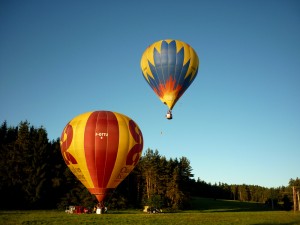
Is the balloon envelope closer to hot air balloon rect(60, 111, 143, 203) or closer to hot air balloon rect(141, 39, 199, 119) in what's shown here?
hot air balloon rect(141, 39, 199, 119)

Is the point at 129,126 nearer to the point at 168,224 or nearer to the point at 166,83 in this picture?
the point at 166,83

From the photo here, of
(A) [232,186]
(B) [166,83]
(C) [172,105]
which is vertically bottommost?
(A) [232,186]

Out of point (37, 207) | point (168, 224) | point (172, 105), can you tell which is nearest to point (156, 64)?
point (172, 105)

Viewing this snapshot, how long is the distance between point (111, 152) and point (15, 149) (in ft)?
90.5

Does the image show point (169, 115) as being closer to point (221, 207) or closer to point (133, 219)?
point (133, 219)

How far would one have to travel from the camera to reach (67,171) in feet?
166

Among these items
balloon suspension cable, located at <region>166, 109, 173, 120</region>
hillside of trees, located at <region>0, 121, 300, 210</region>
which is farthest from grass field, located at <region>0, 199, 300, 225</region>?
hillside of trees, located at <region>0, 121, 300, 210</region>

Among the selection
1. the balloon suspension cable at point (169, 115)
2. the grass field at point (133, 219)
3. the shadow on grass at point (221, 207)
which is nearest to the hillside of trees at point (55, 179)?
the shadow on grass at point (221, 207)

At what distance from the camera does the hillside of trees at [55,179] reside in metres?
45.1

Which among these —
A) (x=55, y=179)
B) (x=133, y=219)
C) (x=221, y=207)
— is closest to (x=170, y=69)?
(x=133, y=219)

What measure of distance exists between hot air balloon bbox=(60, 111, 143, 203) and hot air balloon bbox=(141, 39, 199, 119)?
4724 mm

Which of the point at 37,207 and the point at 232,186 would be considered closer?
the point at 37,207

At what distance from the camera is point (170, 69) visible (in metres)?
30.3

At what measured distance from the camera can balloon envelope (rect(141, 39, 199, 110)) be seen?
30.4m
